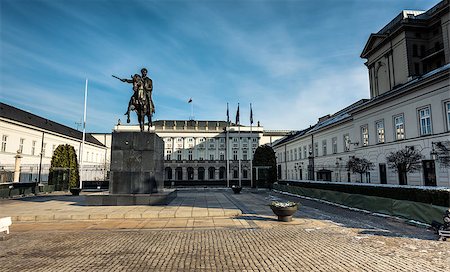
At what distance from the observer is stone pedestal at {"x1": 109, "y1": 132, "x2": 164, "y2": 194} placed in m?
18.1

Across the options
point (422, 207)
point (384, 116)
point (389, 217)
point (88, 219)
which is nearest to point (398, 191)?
point (389, 217)

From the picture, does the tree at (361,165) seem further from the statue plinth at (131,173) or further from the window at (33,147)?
the window at (33,147)

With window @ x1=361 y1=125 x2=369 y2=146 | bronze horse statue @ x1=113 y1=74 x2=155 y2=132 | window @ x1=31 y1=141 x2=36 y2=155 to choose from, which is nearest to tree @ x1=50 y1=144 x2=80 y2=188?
window @ x1=31 y1=141 x2=36 y2=155

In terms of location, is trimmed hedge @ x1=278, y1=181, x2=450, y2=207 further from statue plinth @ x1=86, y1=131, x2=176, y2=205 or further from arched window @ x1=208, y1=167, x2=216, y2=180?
arched window @ x1=208, y1=167, x2=216, y2=180

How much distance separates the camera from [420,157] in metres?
22.0

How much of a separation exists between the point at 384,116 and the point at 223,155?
6103cm

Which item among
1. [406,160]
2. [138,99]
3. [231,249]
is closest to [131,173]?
[138,99]

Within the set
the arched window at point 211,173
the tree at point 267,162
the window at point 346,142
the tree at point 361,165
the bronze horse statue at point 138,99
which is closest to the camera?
the bronze horse statue at point 138,99

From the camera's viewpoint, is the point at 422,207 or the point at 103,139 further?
the point at 103,139

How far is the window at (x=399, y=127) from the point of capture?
25.3 metres

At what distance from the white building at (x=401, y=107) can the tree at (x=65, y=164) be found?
34.6 m

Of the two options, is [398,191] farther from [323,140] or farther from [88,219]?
[323,140]

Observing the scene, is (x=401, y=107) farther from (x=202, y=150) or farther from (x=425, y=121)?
(x=202, y=150)

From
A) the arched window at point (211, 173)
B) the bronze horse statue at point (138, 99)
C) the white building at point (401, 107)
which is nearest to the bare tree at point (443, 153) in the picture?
the white building at point (401, 107)
